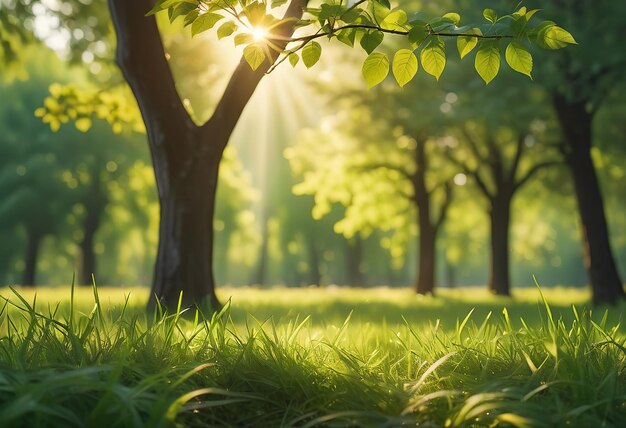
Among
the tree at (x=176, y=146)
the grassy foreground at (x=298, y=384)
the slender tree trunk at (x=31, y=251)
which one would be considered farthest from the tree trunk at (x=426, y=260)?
the slender tree trunk at (x=31, y=251)

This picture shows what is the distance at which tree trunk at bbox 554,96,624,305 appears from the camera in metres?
12.8

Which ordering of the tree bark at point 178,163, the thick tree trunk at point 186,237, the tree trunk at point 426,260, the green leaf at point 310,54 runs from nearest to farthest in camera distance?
the green leaf at point 310,54 < the tree bark at point 178,163 < the thick tree trunk at point 186,237 < the tree trunk at point 426,260

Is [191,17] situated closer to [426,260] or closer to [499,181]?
[426,260]

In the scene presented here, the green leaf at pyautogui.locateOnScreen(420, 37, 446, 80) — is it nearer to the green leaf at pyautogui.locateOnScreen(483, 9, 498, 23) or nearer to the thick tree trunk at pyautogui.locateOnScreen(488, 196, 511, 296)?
the green leaf at pyautogui.locateOnScreen(483, 9, 498, 23)

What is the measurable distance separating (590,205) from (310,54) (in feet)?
35.3

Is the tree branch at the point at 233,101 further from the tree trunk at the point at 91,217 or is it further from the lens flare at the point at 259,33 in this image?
the tree trunk at the point at 91,217

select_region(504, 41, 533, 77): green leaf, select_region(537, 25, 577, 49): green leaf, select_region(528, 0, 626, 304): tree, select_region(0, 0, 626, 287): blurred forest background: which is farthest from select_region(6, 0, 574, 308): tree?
select_region(528, 0, 626, 304): tree

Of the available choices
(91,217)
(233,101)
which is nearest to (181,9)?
(233,101)

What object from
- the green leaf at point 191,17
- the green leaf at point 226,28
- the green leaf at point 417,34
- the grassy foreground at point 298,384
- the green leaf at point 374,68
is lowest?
the grassy foreground at point 298,384

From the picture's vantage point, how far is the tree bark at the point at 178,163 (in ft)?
24.4

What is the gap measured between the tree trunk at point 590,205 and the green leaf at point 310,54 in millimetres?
10457

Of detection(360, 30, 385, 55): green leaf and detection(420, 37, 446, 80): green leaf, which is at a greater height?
detection(360, 30, 385, 55): green leaf

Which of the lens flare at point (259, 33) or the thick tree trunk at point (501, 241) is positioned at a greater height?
the lens flare at point (259, 33)

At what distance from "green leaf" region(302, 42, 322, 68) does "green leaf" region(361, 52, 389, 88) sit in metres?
0.28
